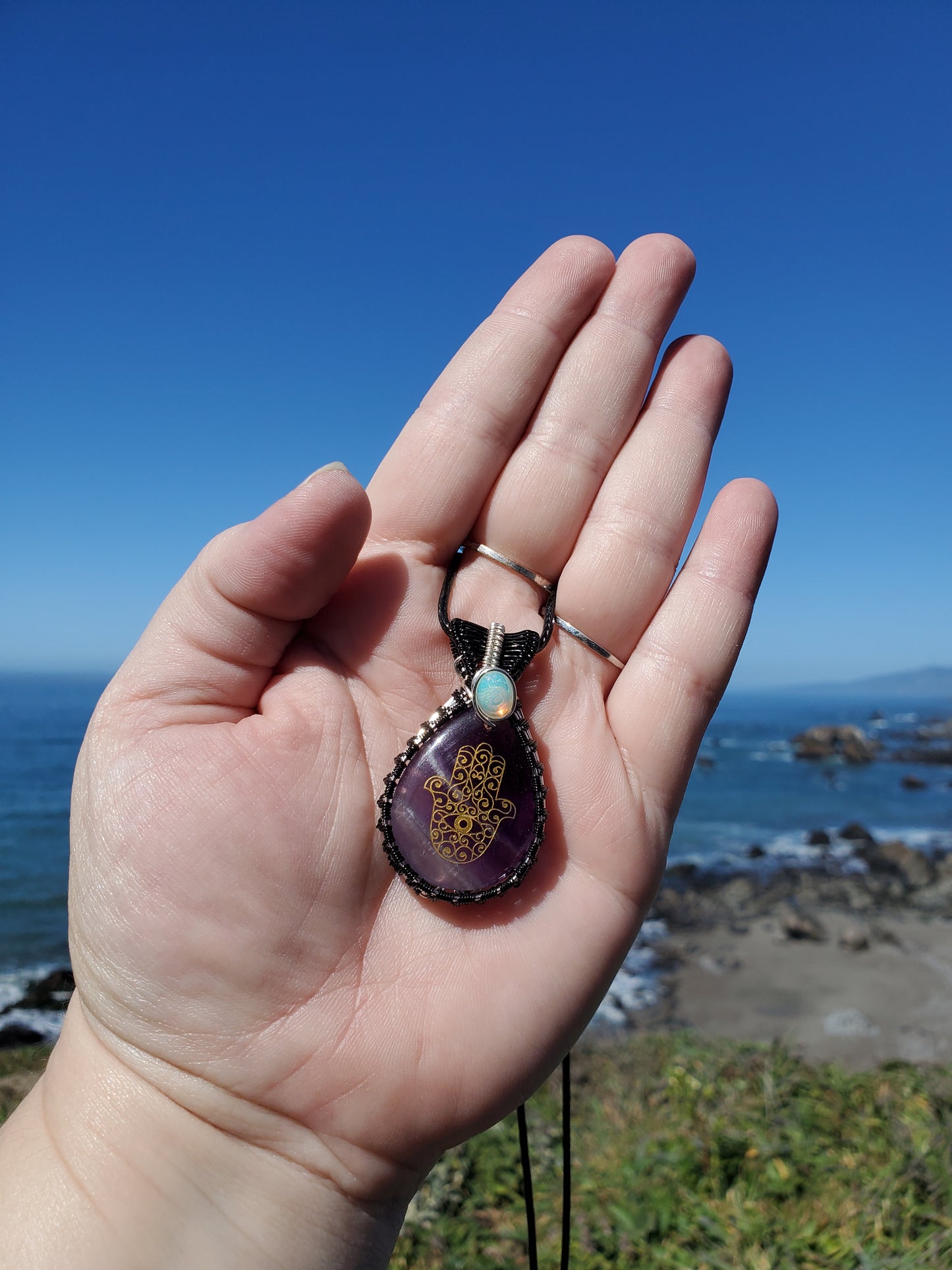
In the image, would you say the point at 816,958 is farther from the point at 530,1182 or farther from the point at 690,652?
the point at 690,652

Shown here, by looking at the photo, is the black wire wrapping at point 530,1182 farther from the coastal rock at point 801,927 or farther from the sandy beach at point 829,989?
the coastal rock at point 801,927

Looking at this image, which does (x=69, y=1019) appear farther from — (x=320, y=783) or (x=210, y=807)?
(x=320, y=783)

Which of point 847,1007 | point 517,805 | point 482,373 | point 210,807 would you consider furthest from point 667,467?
point 847,1007

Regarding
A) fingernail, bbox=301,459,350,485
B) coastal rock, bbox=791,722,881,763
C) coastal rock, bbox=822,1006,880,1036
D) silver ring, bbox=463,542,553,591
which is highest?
fingernail, bbox=301,459,350,485

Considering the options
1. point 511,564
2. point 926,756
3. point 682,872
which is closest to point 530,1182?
point 511,564

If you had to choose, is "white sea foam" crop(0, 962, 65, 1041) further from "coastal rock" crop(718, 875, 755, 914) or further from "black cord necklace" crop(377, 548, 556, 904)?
"coastal rock" crop(718, 875, 755, 914)

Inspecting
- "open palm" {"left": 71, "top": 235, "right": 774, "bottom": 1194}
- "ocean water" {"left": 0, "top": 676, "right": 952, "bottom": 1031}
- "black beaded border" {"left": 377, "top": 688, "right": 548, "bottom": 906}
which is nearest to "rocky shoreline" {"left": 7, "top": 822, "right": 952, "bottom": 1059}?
"ocean water" {"left": 0, "top": 676, "right": 952, "bottom": 1031}
